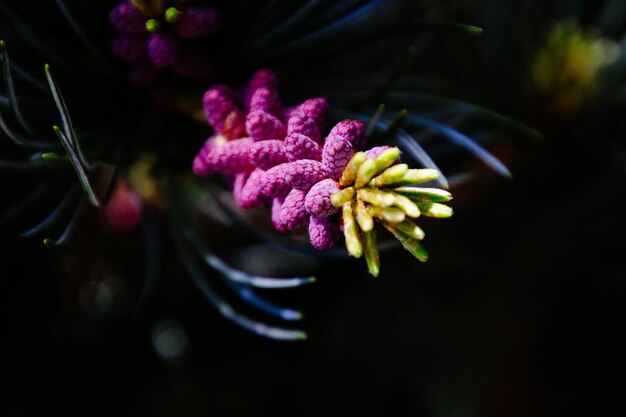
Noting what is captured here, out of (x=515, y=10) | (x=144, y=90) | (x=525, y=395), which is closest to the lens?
(x=144, y=90)

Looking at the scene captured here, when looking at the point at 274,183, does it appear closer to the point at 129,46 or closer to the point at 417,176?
the point at 417,176

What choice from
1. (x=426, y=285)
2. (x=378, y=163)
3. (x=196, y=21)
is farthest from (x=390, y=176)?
(x=426, y=285)

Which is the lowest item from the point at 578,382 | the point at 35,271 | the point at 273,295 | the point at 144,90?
the point at 578,382

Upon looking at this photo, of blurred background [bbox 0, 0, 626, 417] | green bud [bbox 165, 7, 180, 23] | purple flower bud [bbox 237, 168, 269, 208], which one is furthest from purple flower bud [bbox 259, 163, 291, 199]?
blurred background [bbox 0, 0, 626, 417]

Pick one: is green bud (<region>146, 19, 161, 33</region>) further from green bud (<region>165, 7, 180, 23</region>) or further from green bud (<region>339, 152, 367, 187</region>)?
green bud (<region>339, 152, 367, 187</region>)

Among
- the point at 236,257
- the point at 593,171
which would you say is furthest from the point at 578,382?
the point at 236,257

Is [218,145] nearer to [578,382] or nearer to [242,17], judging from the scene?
[242,17]

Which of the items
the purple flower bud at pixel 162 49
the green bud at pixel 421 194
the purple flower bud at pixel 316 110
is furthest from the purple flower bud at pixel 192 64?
the green bud at pixel 421 194
